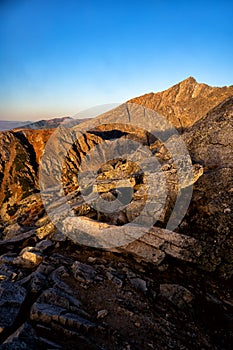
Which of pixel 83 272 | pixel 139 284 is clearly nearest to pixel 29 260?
pixel 83 272

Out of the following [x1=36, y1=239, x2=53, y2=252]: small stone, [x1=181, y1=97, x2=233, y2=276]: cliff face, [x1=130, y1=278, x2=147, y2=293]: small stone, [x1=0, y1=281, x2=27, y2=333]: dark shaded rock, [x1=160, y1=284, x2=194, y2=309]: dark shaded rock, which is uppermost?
[x1=181, y1=97, x2=233, y2=276]: cliff face

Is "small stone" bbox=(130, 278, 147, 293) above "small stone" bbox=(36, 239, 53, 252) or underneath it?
underneath

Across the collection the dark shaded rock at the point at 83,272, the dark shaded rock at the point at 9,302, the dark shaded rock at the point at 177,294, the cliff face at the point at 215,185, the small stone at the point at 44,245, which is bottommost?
the dark shaded rock at the point at 177,294

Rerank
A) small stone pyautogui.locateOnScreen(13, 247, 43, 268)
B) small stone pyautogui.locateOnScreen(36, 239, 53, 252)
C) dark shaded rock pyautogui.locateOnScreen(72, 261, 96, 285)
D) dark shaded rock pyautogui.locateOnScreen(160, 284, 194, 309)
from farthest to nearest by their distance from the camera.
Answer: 1. small stone pyautogui.locateOnScreen(36, 239, 53, 252)
2. small stone pyautogui.locateOnScreen(13, 247, 43, 268)
3. dark shaded rock pyautogui.locateOnScreen(72, 261, 96, 285)
4. dark shaded rock pyautogui.locateOnScreen(160, 284, 194, 309)

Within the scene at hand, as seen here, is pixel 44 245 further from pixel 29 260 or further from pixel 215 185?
pixel 215 185

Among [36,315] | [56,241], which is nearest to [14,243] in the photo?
[56,241]

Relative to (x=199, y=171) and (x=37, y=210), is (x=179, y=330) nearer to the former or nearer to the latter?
(x=199, y=171)

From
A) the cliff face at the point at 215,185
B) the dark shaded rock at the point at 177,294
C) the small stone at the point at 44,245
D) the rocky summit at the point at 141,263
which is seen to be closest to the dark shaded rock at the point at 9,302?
the rocky summit at the point at 141,263

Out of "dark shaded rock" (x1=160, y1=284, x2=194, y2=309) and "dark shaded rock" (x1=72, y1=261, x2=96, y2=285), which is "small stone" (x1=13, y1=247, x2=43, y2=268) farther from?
"dark shaded rock" (x1=160, y1=284, x2=194, y2=309)

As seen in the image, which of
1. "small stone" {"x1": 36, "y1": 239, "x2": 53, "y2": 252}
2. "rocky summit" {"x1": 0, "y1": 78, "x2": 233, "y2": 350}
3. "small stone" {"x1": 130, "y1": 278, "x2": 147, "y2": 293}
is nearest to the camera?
"rocky summit" {"x1": 0, "y1": 78, "x2": 233, "y2": 350}

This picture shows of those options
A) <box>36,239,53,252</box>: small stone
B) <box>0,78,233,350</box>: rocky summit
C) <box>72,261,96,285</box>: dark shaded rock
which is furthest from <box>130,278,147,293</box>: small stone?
<box>36,239,53,252</box>: small stone

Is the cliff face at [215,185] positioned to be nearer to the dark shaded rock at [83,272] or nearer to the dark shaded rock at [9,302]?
the dark shaded rock at [83,272]
